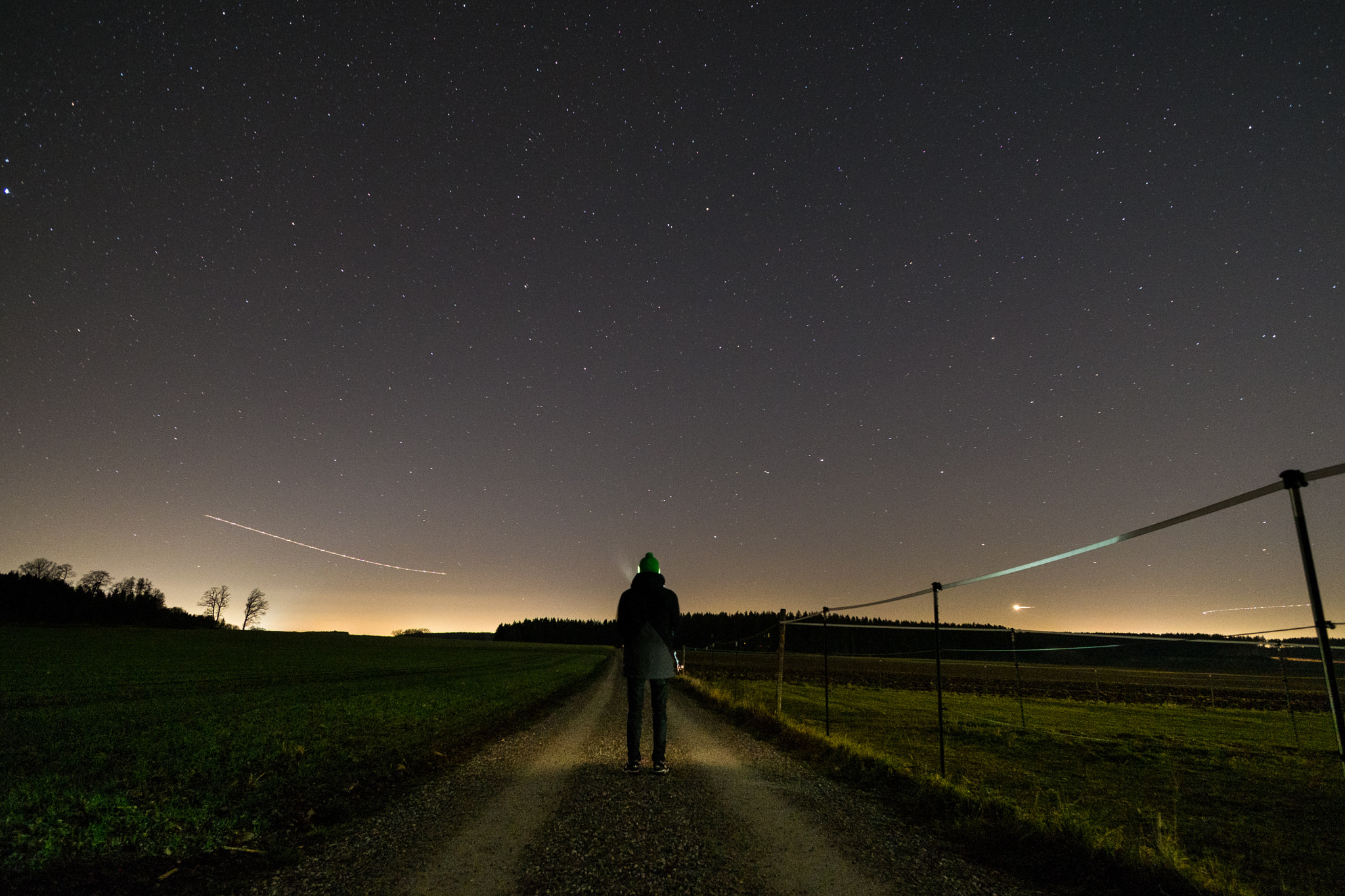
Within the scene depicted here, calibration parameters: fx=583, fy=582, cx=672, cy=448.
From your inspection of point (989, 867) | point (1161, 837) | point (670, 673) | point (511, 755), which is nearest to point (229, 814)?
point (511, 755)

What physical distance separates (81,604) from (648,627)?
136m

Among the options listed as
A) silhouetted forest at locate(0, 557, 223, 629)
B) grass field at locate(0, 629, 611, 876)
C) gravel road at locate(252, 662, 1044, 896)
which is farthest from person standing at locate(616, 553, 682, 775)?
silhouetted forest at locate(0, 557, 223, 629)

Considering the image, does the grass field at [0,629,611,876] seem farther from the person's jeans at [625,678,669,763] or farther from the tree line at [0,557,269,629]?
the tree line at [0,557,269,629]

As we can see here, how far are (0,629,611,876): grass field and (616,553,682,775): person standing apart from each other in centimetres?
293

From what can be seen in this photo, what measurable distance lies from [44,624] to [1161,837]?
439 feet

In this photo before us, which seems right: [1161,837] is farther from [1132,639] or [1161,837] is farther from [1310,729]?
[1310,729]

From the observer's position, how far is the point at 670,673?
23.5 ft

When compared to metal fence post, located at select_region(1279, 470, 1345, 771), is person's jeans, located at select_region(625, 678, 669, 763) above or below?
below

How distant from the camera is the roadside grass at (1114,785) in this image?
4.71 m

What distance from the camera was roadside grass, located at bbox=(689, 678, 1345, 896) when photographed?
4.71 m

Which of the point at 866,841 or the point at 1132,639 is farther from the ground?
the point at 1132,639

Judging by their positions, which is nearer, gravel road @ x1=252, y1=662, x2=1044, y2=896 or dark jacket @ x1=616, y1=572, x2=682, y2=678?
gravel road @ x1=252, y1=662, x2=1044, y2=896

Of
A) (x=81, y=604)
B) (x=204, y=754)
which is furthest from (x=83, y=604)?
(x=204, y=754)

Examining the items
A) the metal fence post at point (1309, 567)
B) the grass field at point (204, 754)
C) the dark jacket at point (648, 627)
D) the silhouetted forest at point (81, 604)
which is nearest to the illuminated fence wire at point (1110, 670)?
the metal fence post at point (1309, 567)
